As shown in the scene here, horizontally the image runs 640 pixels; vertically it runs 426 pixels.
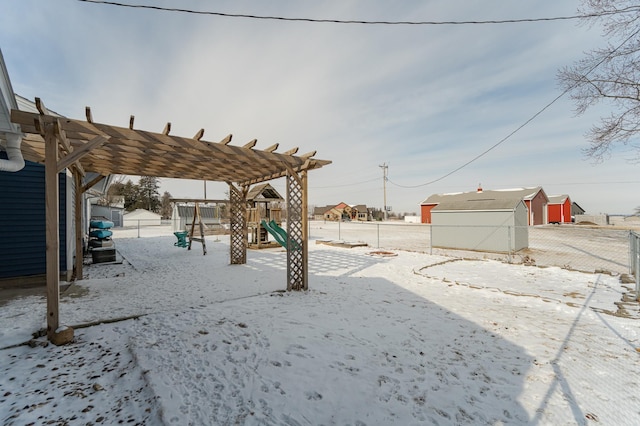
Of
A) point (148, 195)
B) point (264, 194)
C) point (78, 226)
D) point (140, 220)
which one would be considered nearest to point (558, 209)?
point (264, 194)

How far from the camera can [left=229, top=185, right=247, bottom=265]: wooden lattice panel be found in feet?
28.3

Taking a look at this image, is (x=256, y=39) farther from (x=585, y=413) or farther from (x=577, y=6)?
(x=585, y=413)

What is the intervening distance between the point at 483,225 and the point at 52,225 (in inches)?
507

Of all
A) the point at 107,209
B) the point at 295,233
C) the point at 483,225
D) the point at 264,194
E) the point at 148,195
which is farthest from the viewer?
the point at 148,195

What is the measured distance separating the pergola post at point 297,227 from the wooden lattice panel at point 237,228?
3.50m

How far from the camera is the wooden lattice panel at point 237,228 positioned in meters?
8.64

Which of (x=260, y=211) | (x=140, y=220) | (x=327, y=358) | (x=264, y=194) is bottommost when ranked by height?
(x=327, y=358)

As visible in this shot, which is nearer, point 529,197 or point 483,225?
point 483,225

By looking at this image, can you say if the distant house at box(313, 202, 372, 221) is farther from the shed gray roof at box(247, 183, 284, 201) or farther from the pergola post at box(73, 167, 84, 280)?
the pergola post at box(73, 167, 84, 280)

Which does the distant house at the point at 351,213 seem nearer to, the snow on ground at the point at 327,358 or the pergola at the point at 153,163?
the pergola at the point at 153,163

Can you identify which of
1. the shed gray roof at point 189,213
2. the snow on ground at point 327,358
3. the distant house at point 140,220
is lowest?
the snow on ground at point 327,358

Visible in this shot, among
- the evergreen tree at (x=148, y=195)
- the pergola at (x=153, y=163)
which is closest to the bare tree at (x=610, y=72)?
the pergola at (x=153, y=163)

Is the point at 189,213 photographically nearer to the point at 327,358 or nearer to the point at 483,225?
the point at 483,225

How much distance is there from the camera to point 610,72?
688cm
